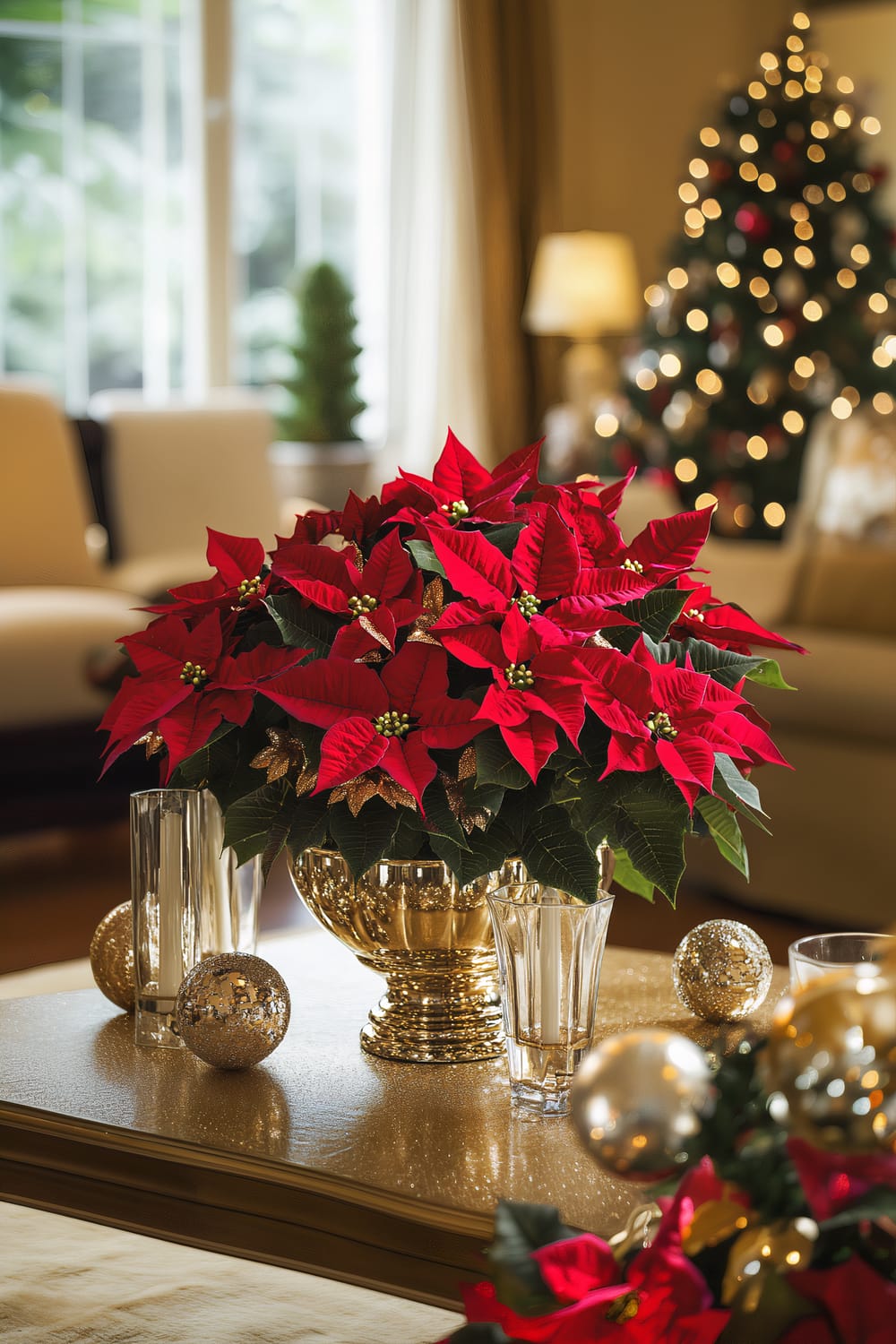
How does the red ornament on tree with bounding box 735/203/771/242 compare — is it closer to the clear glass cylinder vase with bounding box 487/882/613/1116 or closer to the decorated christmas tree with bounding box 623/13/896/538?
the decorated christmas tree with bounding box 623/13/896/538

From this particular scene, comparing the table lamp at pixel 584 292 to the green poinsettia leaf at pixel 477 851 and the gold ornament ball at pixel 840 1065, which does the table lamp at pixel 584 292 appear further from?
the gold ornament ball at pixel 840 1065

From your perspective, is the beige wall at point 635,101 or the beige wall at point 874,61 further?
the beige wall at point 635,101

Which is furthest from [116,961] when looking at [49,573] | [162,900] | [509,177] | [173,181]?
[509,177]

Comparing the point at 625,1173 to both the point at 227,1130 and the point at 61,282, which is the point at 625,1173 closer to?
the point at 227,1130

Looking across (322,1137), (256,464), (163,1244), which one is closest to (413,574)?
(322,1137)

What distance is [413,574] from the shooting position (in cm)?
94

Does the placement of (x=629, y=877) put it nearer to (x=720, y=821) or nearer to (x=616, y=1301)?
(x=720, y=821)

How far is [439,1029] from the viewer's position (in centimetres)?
102

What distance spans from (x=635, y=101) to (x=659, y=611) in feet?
19.1

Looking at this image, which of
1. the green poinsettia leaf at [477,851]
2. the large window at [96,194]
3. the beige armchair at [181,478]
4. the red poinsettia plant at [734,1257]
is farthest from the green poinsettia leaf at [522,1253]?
the large window at [96,194]

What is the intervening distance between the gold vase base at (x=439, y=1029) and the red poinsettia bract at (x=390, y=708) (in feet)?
0.67

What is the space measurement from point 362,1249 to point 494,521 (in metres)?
0.42

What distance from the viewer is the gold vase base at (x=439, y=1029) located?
1.01m

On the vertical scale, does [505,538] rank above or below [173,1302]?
above
